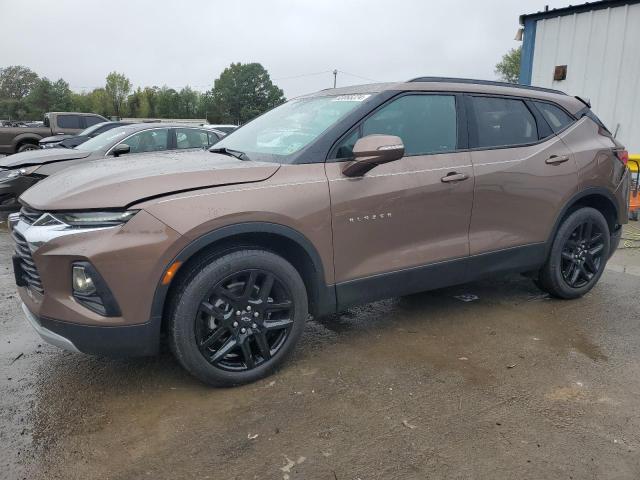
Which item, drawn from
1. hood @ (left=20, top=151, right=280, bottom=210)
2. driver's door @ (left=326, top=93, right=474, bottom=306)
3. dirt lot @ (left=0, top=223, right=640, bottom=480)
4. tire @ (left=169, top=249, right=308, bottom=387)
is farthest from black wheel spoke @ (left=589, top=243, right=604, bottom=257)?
hood @ (left=20, top=151, right=280, bottom=210)

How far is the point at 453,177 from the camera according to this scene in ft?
11.5

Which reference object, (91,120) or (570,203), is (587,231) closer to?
(570,203)

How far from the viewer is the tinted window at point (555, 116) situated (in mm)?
4180

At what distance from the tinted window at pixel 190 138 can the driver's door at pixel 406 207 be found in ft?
19.0

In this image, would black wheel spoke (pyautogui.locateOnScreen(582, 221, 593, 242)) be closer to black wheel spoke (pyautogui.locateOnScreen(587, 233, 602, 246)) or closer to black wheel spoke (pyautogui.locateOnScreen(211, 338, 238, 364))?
black wheel spoke (pyautogui.locateOnScreen(587, 233, 602, 246))

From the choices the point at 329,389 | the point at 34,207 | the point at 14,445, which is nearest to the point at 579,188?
the point at 329,389

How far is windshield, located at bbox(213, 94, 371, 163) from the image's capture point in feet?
10.7

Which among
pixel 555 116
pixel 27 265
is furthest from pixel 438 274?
pixel 27 265

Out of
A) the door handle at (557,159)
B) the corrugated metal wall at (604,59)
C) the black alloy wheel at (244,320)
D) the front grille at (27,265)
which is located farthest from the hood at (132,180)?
the corrugated metal wall at (604,59)

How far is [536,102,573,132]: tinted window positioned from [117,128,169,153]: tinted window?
19.0 ft

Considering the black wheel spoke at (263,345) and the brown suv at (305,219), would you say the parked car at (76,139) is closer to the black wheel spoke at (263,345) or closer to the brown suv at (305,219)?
the brown suv at (305,219)

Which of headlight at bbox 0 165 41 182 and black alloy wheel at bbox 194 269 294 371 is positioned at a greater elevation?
headlight at bbox 0 165 41 182

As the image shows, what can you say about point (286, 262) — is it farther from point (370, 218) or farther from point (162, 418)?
point (162, 418)

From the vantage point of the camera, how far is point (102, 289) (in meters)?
2.49
